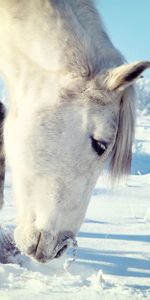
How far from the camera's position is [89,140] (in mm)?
2529

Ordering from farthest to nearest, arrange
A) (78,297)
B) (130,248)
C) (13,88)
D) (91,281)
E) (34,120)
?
(130,248) < (91,281) < (78,297) < (13,88) < (34,120)

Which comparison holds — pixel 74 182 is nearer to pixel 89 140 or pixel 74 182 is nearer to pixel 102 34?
pixel 89 140

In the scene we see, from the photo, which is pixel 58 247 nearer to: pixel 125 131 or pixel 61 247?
pixel 61 247

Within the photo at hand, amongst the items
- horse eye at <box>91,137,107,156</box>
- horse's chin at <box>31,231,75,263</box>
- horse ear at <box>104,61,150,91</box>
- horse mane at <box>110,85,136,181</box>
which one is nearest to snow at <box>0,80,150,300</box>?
horse mane at <box>110,85,136,181</box>

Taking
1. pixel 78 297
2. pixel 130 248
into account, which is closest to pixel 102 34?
pixel 78 297

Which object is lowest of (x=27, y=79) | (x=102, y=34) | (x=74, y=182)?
(x=74, y=182)

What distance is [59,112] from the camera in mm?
2615

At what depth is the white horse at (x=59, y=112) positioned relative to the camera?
253cm

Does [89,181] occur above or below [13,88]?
below

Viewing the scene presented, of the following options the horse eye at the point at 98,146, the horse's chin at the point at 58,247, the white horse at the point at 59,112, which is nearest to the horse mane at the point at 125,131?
the white horse at the point at 59,112

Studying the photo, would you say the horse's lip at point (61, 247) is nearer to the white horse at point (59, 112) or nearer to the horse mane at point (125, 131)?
the white horse at point (59, 112)

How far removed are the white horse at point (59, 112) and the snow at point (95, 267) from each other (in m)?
0.38

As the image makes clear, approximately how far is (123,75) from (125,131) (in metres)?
0.32

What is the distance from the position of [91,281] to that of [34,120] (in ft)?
6.27
